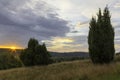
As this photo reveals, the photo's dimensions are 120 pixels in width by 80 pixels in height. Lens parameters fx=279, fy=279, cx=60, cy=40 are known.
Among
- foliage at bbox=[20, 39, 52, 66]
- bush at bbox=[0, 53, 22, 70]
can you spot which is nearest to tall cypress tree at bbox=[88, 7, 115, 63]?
foliage at bbox=[20, 39, 52, 66]

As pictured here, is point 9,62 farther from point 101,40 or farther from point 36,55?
point 101,40

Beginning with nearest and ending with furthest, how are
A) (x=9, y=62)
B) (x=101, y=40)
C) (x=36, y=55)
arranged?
(x=101, y=40), (x=36, y=55), (x=9, y=62)

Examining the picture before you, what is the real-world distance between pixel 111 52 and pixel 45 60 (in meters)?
36.3

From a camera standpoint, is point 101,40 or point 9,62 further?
point 9,62

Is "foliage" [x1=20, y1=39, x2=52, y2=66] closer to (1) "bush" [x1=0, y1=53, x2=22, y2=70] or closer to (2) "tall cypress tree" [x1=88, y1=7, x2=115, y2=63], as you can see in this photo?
(1) "bush" [x1=0, y1=53, x2=22, y2=70]

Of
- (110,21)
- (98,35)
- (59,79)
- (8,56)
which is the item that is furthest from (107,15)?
(8,56)

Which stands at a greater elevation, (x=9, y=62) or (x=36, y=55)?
(x=36, y=55)

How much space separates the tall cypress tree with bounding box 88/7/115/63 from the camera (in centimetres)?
2659

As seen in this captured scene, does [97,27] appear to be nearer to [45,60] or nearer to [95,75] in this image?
[95,75]

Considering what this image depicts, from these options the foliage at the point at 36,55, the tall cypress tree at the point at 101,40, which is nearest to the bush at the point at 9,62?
the foliage at the point at 36,55

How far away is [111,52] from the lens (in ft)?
88.0

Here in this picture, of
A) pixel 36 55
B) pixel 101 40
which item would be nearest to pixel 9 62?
pixel 36 55

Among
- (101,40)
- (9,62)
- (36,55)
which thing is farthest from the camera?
(9,62)

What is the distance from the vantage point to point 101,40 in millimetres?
26719
